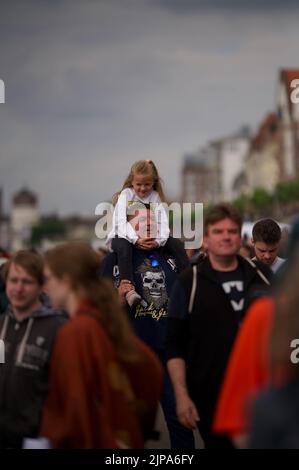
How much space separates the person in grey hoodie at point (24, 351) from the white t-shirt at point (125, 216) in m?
2.24

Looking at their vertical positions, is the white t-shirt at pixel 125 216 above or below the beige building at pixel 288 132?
below

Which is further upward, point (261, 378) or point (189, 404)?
point (261, 378)

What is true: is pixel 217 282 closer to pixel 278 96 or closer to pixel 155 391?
pixel 155 391

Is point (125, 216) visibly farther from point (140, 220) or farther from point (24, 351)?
point (24, 351)

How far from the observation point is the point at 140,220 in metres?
8.04

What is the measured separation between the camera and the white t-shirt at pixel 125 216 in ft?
26.3

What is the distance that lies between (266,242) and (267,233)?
0.07m

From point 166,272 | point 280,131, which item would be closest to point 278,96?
point 280,131

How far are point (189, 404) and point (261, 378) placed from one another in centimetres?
202

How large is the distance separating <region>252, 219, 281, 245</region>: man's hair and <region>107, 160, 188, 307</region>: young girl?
1.74 feet

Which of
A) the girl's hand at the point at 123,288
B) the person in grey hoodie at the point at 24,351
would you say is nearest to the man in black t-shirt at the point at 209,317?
the person in grey hoodie at the point at 24,351

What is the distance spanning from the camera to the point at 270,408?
337 cm

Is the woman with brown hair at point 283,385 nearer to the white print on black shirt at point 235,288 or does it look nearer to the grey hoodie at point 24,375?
the grey hoodie at point 24,375

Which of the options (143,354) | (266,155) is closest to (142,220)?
(143,354)
